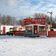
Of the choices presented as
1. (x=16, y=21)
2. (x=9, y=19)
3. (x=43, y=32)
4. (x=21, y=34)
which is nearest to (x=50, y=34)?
(x=43, y=32)

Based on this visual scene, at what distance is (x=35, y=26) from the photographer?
30.7m

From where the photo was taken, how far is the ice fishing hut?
98.1 ft

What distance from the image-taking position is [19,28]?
50.2 m
